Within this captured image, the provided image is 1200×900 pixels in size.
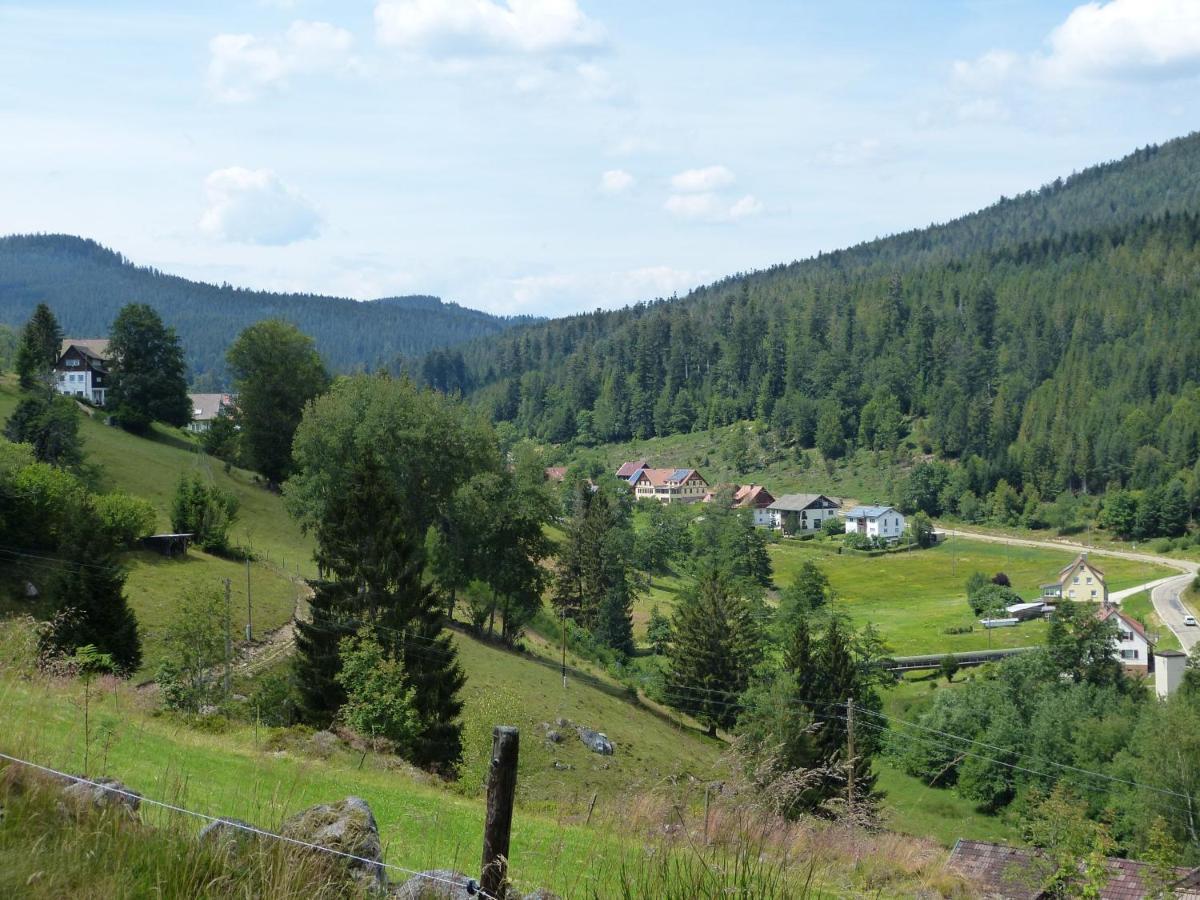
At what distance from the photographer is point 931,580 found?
104m

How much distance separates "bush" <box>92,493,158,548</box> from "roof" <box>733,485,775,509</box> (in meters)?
104

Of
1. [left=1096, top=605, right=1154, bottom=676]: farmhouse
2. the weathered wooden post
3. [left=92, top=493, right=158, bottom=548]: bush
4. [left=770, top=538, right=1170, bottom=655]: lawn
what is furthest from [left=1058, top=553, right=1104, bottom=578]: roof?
the weathered wooden post

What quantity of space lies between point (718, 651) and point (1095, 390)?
12178 centimetres

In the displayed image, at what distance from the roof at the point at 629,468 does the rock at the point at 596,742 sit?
412 feet

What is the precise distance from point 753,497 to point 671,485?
14990 mm

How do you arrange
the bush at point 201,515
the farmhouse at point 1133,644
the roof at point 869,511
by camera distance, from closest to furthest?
the bush at point 201,515 → the farmhouse at point 1133,644 → the roof at point 869,511

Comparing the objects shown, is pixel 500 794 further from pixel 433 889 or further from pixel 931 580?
pixel 931 580

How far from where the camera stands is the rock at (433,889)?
530cm

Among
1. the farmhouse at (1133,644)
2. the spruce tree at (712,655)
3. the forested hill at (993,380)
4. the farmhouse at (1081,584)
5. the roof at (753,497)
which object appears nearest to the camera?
the spruce tree at (712,655)

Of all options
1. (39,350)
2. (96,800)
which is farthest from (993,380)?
(96,800)

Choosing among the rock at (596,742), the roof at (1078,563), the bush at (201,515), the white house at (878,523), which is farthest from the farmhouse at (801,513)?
the rock at (596,742)

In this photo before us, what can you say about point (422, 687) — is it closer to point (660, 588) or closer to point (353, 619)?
point (353, 619)

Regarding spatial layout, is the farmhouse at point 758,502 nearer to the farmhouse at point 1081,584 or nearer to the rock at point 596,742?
the farmhouse at point 1081,584

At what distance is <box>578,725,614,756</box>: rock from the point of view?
3588 centimetres
